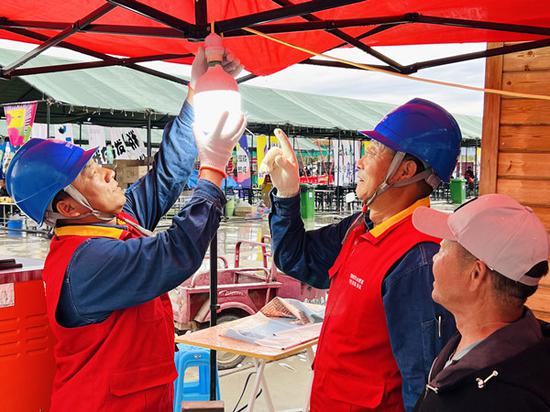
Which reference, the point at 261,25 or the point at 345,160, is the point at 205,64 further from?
the point at 345,160

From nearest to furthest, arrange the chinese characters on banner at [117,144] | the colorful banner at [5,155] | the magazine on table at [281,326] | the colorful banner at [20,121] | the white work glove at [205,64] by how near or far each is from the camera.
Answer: the white work glove at [205,64] < the magazine on table at [281,326] < the colorful banner at [20,121] < the colorful banner at [5,155] < the chinese characters on banner at [117,144]

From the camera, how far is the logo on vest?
1.92m

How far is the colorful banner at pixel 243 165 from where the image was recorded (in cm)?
2031

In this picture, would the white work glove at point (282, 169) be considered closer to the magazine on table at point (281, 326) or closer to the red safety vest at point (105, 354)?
the red safety vest at point (105, 354)

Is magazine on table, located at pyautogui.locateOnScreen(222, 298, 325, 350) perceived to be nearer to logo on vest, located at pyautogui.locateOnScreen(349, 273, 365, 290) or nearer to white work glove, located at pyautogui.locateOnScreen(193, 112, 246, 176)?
logo on vest, located at pyautogui.locateOnScreen(349, 273, 365, 290)

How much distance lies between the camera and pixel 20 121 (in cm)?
1184

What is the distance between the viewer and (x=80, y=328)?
1.91m

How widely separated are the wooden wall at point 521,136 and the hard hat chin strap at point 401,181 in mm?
2020

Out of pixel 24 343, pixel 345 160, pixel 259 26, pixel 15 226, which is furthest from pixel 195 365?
pixel 345 160

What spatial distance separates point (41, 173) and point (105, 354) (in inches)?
26.8

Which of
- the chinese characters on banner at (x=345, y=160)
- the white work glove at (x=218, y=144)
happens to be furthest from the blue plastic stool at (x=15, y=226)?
the white work glove at (x=218, y=144)

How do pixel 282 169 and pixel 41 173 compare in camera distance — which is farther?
pixel 282 169

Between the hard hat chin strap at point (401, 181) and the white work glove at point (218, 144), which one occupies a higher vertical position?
the white work glove at point (218, 144)

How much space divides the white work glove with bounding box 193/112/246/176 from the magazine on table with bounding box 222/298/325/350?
5.01ft
